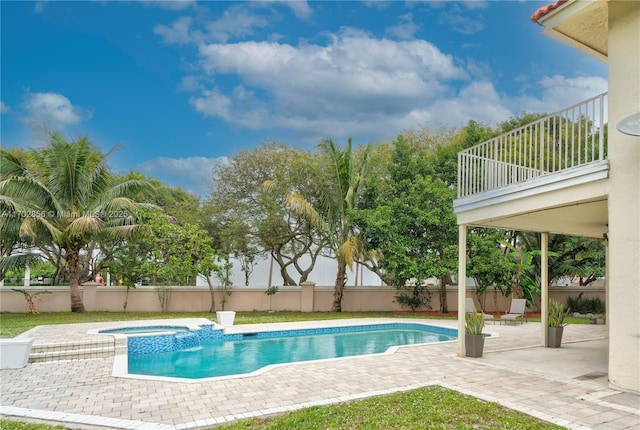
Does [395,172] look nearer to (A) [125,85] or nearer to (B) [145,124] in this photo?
(A) [125,85]

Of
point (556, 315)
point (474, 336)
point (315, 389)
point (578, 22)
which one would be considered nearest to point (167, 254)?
point (474, 336)

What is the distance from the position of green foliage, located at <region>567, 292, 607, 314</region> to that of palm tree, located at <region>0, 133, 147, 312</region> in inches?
815

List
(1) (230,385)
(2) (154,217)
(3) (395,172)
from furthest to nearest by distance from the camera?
(3) (395,172), (2) (154,217), (1) (230,385)

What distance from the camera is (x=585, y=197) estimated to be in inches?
296

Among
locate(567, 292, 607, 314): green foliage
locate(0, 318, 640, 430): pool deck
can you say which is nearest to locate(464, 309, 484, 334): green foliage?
locate(0, 318, 640, 430): pool deck

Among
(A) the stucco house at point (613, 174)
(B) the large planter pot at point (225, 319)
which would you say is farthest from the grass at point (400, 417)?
(B) the large planter pot at point (225, 319)

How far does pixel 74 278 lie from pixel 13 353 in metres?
10.3

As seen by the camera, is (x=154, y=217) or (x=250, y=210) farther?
(x=250, y=210)

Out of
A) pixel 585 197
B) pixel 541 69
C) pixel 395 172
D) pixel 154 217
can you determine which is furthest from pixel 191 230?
pixel 541 69

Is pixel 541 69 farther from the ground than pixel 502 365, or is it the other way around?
pixel 541 69

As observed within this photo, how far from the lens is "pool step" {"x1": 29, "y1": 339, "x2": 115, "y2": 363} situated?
9.73m

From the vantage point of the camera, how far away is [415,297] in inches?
852

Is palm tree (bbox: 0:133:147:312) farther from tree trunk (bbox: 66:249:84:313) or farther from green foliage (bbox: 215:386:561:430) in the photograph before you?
green foliage (bbox: 215:386:561:430)

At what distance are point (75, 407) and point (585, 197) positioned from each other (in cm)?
817
